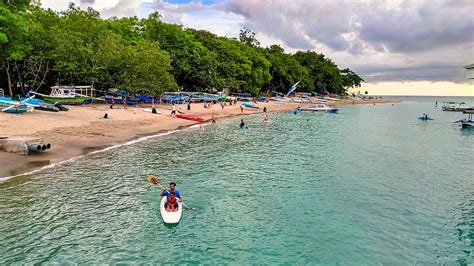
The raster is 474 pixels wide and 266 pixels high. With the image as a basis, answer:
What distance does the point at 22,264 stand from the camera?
12242mm

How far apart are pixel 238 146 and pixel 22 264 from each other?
26.5 m

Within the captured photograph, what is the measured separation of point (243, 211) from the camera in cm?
1836

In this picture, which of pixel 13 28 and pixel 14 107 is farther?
pixel 13 28

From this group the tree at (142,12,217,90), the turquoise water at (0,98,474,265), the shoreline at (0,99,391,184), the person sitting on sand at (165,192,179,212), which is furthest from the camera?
the tree at (142,12,217,90)

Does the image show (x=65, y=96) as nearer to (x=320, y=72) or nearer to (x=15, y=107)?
(x=15, y=107)

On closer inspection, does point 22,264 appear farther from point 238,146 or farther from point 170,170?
point 238,146

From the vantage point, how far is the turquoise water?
548 inches

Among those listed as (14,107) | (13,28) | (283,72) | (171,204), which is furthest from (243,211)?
(283,72)

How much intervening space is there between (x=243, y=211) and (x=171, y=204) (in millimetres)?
3511

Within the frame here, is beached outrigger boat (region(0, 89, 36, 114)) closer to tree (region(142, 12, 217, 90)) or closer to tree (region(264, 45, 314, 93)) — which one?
tree (region(142, 12, 217, 90))

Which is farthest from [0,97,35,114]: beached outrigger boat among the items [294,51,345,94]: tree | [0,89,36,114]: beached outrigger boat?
[294,51,345,94]: tree

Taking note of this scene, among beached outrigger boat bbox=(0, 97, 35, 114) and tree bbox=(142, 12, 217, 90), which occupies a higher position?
tree bbox=(142, 12, 217, 90)

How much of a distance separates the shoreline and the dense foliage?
27.6 ft

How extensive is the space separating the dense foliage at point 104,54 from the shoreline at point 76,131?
8.41 m
